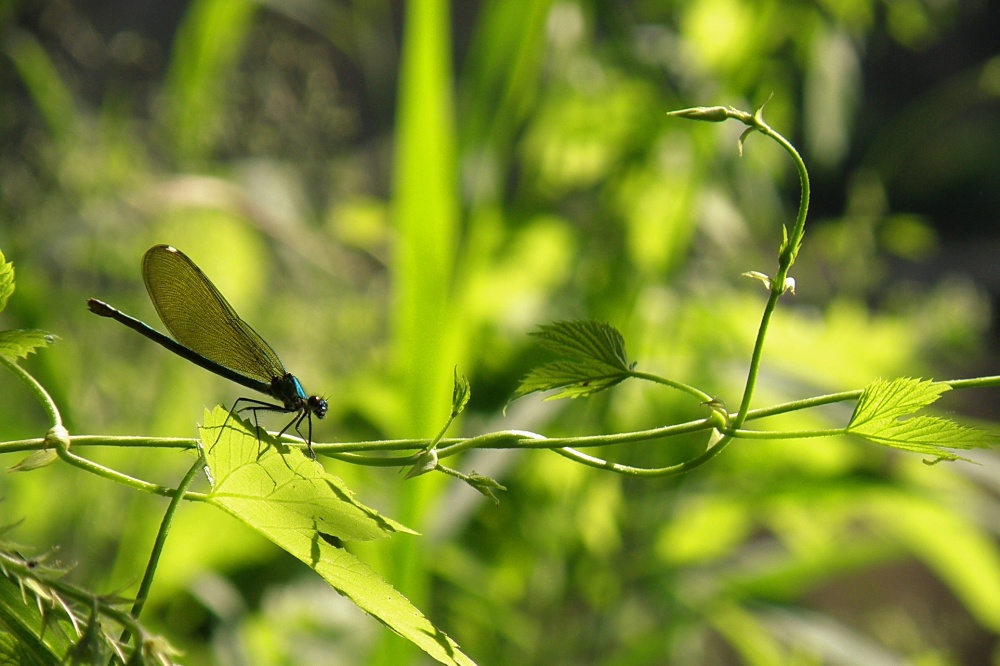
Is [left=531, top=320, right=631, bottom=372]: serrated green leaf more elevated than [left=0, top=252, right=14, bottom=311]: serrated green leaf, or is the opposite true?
[left=531, top=320, right=631, bottom=372]: serrated green leaf

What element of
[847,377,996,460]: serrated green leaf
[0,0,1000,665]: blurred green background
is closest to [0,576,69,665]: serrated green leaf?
[847,377,996,460]: serrated green leaf

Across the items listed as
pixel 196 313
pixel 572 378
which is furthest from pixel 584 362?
pixel 196 313

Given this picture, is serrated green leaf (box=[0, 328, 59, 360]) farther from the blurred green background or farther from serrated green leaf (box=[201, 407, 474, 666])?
the blurred green background

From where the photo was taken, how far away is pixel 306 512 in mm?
155

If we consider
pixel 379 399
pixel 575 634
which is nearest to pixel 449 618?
pixel 575 634

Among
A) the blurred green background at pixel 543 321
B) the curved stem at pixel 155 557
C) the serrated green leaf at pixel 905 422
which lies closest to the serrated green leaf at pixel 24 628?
the curved stem at pixel 155 557

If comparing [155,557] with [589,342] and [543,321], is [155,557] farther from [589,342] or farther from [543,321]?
[543,321]

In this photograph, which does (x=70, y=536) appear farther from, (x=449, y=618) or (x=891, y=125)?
(x=891, y=125)

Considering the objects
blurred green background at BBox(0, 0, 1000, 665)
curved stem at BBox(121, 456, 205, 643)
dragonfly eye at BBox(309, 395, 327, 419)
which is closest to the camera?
curved stem at BBox(121, 456, 205, 643)

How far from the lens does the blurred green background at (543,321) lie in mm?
613

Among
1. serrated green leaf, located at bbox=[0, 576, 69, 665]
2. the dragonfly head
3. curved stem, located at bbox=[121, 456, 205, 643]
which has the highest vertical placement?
the dragonfly head

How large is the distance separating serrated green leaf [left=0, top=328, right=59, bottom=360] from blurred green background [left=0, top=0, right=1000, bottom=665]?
31 centimetres

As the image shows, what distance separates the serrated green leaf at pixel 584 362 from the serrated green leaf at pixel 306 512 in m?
0.03

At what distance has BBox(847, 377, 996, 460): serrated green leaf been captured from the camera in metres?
0.15
